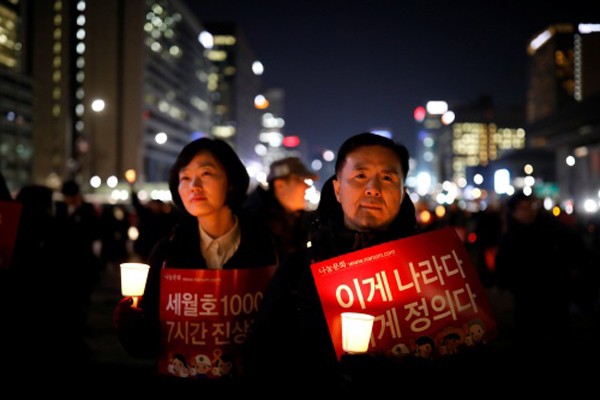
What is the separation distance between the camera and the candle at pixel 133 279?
2879 millimetres

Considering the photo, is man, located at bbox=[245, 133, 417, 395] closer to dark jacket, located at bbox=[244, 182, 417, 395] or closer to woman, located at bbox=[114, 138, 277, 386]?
dark jacket, located at bbox=[244, 182, 417, 395]

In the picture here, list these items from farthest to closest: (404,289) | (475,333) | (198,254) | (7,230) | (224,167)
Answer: (7,230) → (224,167) → (198,254) → (404,289) → (475,333)

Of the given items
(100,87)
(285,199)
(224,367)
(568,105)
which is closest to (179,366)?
(224,367)

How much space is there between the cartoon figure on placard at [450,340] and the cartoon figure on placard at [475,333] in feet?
0.08

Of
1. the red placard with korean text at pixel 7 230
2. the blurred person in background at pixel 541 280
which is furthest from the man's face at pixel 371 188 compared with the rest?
the blurred person in background at pixel 541 280

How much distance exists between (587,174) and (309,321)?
2370 inches

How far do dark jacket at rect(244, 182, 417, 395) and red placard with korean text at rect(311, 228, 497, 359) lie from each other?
6 cm

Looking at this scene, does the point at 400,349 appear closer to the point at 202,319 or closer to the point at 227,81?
the point at 202,319

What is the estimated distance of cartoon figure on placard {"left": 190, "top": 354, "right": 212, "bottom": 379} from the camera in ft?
9.12

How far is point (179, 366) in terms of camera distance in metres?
2.81

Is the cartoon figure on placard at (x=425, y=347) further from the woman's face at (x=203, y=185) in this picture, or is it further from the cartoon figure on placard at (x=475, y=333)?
the woman's face at (x=203, y=185)

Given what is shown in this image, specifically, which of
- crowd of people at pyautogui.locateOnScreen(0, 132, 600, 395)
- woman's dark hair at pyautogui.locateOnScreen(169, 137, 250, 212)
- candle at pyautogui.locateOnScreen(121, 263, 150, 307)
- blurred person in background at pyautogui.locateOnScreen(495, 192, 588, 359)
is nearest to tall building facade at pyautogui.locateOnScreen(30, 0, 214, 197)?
crowd of people at pyautogui.locateOnScreen(0, 132, 600, 395)

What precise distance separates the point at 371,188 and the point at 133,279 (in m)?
1.39

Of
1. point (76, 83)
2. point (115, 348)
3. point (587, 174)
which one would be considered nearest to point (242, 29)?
point (76, 83)
